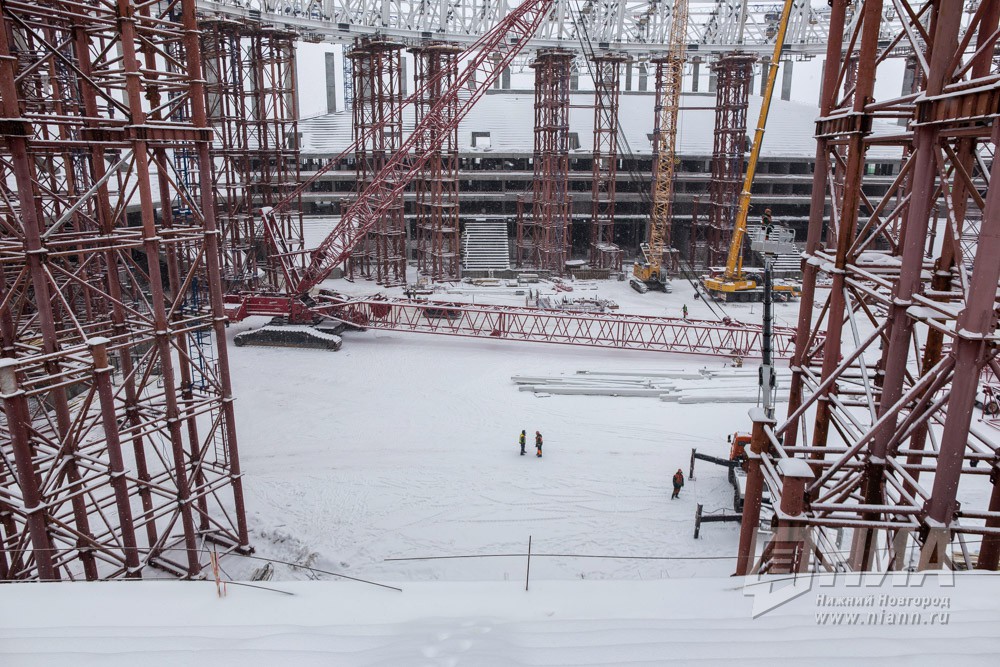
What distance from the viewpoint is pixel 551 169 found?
35.2m

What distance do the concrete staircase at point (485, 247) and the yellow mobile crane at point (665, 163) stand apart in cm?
780

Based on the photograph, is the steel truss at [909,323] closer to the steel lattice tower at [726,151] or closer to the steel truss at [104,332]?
the steel truss at [104,332]

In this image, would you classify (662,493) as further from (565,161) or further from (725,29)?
(725,29)

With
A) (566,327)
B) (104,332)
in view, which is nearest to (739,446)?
(566,327)

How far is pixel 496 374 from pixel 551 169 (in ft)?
57.0

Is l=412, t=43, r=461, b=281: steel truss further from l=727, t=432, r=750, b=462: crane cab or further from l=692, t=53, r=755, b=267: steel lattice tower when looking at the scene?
l=727, t=432, r=750, b=462: crane cab

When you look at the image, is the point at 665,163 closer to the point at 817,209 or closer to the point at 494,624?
the point at 817,209

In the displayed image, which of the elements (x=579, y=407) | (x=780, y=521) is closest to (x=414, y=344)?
(x=579, y=407)

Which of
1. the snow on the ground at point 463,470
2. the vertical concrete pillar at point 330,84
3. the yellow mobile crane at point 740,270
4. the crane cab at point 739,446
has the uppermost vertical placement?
the vertical concrete pillar at point 330,84

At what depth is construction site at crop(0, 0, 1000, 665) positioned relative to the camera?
4.41m

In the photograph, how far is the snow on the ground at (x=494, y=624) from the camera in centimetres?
388

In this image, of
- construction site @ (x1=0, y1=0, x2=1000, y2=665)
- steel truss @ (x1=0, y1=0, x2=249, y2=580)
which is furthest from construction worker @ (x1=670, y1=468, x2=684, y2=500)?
steel truss @ (x1=0, y1=0, x2=249, y2=580)

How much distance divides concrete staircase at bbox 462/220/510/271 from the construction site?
23 centimetres

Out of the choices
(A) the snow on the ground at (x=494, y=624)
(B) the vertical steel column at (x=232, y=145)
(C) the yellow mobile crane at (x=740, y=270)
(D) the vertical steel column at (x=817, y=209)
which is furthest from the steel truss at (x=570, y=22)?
(A) the snow on the ground at (x=494, y=624)
